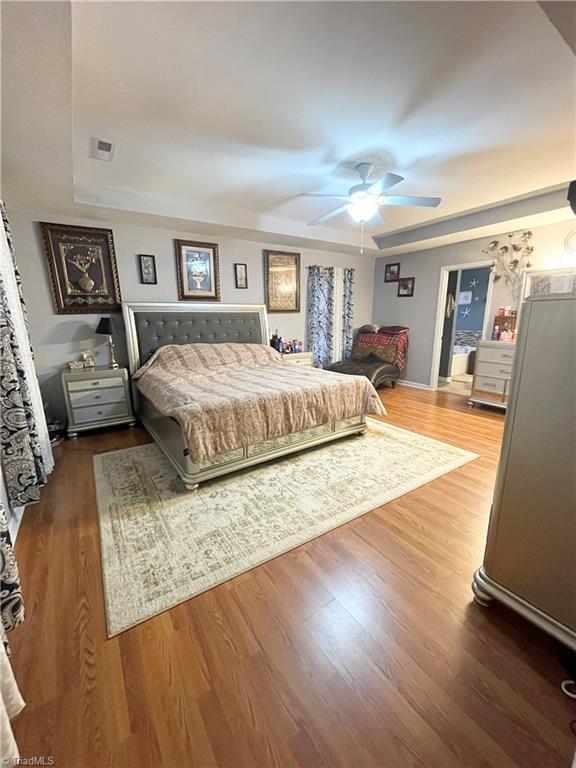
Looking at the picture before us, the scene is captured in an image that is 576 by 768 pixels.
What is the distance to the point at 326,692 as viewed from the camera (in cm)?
113

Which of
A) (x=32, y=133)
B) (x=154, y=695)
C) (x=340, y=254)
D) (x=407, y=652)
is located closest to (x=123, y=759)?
(x=154, y=695)

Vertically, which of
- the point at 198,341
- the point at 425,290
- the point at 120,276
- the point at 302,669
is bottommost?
the point at 302,669

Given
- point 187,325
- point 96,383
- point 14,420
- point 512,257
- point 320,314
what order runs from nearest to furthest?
point 14,420, point 96,383, point 187,325, point 512,257, point 320,314

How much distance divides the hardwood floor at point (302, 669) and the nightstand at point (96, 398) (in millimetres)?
1714

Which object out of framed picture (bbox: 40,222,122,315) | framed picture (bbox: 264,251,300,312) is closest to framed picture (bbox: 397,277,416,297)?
framed picture (bbox: 264,251,300,312)

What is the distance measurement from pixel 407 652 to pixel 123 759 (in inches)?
40.9

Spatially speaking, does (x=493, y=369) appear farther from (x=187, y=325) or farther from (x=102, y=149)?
(x=102, y=149)

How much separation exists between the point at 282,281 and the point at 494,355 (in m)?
3.22

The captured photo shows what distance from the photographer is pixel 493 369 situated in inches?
167

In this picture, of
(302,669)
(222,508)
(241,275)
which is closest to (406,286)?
(241,275)

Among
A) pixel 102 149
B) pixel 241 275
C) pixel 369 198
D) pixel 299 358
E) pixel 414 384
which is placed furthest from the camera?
pixel 414 384

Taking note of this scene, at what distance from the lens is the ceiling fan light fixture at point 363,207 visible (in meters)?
2.83

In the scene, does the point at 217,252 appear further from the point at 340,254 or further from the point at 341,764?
the point at 341,764

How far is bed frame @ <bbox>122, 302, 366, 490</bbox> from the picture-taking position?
8.21 feet
